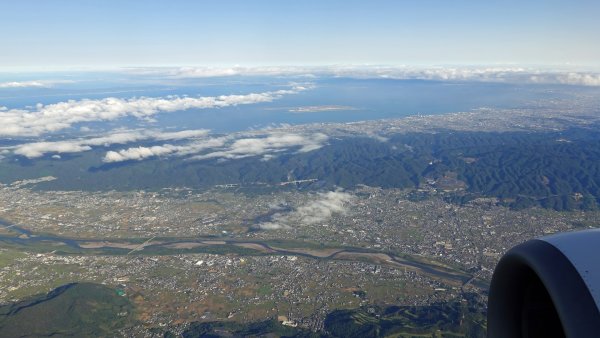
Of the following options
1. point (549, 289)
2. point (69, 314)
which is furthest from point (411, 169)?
point (549, 289)

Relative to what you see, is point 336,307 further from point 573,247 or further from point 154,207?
point 154,207

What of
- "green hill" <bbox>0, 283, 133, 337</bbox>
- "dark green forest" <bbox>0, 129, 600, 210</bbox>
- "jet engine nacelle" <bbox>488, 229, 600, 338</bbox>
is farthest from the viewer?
"dark green forest" <bbox>0, 129, 600, 210</bbox>

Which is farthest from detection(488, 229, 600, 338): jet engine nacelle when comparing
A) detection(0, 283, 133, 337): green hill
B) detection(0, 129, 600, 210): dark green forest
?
detection(0, 129, 600, 210): dark green forest

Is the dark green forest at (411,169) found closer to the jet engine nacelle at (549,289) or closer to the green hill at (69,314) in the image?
the green hill at (69,314)

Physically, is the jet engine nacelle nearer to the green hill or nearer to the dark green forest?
the green hill

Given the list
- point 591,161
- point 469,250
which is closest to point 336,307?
point 469,250

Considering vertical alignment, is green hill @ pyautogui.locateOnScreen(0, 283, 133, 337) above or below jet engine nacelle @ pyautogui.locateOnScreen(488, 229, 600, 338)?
below

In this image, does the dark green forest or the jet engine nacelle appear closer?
the jet engine nacelle

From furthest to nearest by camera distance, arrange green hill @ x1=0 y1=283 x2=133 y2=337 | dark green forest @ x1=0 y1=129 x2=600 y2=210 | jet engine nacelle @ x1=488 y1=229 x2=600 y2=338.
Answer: dark green forest @ x1=0 y1=129 x2=600 y2=210 → green hill @ x1=0 y1=283 x2=133 y2=337 → jet engine nacelle @ x1=488 y1=229 x2=600 y2=338
